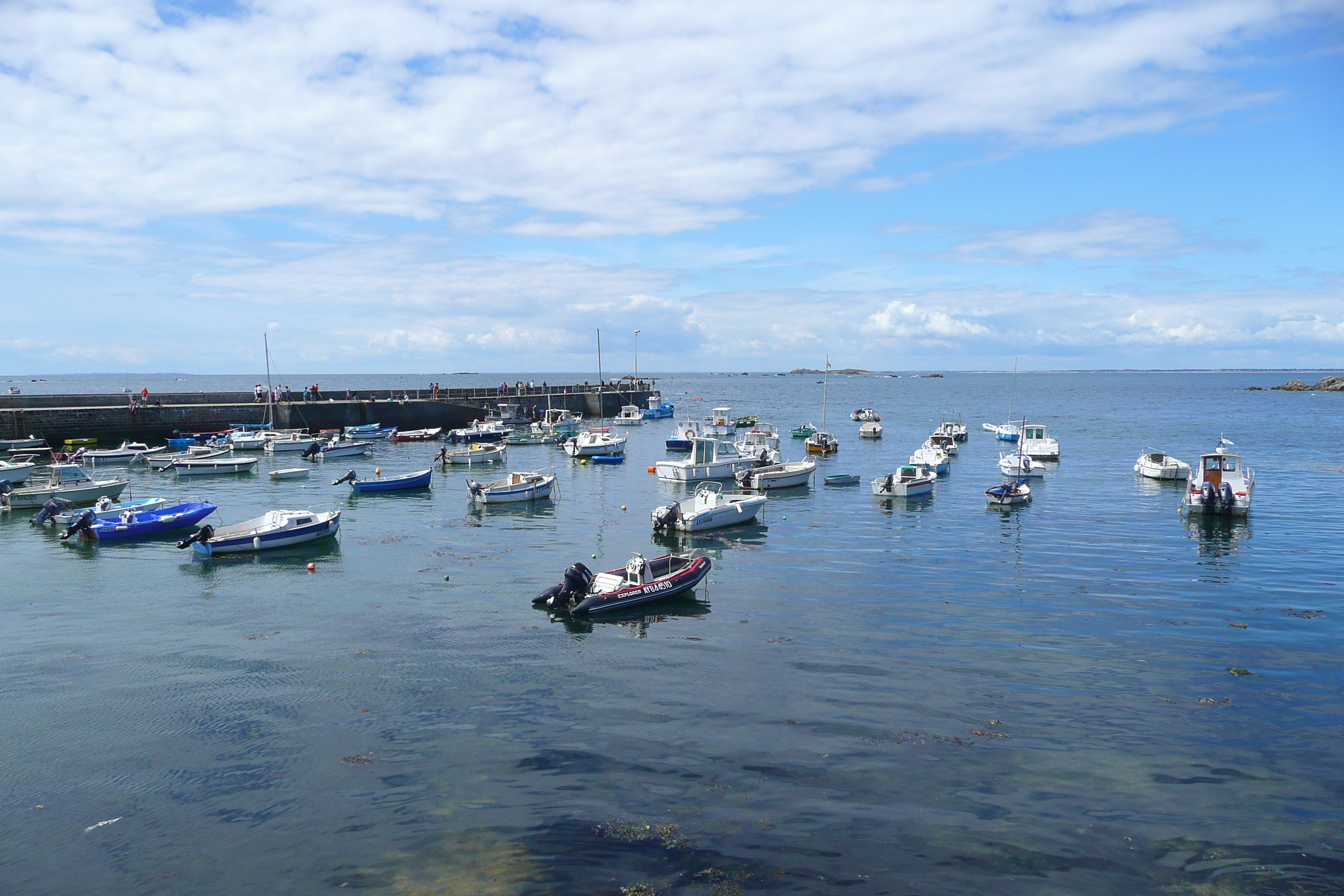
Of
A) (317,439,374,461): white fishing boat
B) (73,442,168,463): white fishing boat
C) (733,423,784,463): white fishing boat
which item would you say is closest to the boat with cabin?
(733,423,784,463): white fishing boat

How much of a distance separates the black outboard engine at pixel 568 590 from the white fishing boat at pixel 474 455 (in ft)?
148

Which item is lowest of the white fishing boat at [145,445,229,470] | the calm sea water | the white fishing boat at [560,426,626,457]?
the calm sea water

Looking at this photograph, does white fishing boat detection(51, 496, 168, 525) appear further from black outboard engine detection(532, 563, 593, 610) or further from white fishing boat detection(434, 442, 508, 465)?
black outboard engine detection(532, 563, 593, 610)

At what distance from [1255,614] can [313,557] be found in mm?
37338

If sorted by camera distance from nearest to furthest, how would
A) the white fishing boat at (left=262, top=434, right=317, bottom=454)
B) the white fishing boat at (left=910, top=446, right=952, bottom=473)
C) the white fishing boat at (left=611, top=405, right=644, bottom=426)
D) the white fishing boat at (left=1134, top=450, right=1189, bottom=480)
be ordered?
the white fishing boat at (left=1134, top=450, right=1189, bottom=480) < the white fishing boat at (left=910, top=446, right=952, bottom=473) < the white fishing boat at (left=262, top=434, right=317, bottom=454) < the white fishing boat at (left=611, top=405, right=644, bottom=426)

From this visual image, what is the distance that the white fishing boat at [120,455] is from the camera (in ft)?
232

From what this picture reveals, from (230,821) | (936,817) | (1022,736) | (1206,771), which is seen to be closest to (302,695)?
(230,821)

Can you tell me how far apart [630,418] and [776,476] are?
217ft

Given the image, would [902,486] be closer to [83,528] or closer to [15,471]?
[83,528]

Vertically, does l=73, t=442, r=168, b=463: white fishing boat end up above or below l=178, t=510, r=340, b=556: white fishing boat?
above

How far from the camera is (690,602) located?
29.9m

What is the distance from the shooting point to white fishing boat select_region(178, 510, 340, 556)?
36.5 metres

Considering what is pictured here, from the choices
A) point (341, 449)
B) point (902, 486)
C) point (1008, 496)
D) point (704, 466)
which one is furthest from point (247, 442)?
point (1008, 496)

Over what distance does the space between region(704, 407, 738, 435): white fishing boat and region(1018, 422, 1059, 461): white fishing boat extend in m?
28.3
